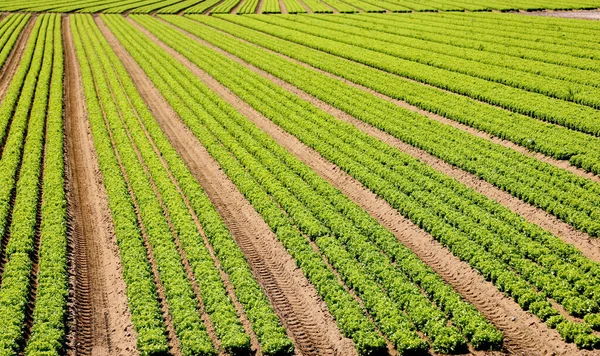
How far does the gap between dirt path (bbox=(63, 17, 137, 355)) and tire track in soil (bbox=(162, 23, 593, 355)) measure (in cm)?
1084

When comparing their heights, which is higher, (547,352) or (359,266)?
(359,266)

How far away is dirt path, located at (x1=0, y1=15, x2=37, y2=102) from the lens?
4300 cm

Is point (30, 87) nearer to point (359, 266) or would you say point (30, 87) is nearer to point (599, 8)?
point (359, 266)

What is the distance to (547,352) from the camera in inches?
539

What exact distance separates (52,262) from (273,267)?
28.1 feet

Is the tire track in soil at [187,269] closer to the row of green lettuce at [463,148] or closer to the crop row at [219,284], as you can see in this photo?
the crop row at [219,284]

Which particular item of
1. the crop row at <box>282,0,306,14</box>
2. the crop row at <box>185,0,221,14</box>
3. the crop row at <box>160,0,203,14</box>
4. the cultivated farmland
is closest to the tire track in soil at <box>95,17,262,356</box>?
the cultivated farmland

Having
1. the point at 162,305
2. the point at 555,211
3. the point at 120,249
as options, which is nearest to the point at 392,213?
the point at 555,211

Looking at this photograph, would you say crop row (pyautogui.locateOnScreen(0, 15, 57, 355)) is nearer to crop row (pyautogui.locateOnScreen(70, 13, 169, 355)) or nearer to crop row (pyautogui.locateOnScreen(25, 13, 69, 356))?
crop row (pyautogui.locateOnScreen(25, 13, 69, 356))

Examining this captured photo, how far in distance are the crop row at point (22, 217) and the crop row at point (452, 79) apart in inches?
1065

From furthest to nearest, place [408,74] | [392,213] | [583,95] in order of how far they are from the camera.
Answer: [408,74], [583,95], [392,213]

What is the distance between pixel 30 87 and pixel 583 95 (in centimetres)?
4297

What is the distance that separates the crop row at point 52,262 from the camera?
14633 mm

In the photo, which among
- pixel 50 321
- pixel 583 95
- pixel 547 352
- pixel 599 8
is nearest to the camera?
pixel 547 352
